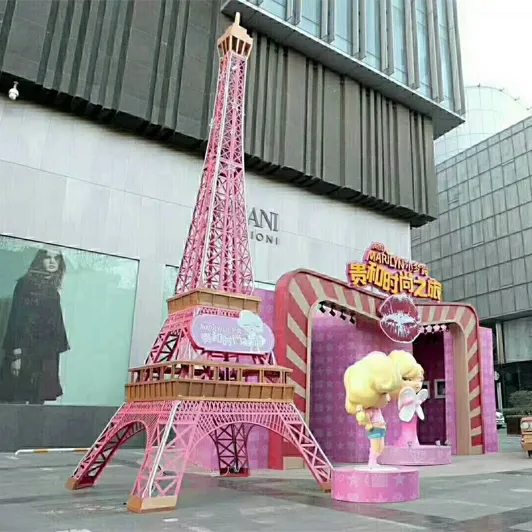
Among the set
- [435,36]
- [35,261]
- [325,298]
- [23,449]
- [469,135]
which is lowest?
[23,449]

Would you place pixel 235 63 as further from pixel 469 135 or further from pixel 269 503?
pixel 469 135

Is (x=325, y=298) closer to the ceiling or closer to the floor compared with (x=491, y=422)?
closer to the ceiling

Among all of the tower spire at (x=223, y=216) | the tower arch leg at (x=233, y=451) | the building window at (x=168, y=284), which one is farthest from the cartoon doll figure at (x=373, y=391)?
the building window at (x=168, y=284)

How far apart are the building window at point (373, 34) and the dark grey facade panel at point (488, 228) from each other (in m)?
28.5

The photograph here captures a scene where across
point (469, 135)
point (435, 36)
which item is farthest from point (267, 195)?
point (469, 135)

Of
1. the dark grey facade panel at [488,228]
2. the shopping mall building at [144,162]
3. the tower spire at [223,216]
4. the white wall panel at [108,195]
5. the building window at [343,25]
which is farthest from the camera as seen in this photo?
the dark grey facade panel at [488,228]

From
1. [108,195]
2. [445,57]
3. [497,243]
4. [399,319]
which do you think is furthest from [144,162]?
[497,243]

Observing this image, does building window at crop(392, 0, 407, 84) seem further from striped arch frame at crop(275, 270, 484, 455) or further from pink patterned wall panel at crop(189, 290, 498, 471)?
pink patterned wall panel at crop(189, 290, 498, 471)

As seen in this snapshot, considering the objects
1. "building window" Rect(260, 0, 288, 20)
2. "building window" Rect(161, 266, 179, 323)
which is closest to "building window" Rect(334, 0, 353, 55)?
"building window" Rect(260, 0, 288, 20)

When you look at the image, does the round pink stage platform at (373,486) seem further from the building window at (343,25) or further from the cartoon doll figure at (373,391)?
the building window at (343,25)

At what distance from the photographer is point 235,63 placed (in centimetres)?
1739

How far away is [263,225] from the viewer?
35188 millimetres

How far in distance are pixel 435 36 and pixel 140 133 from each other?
28178 mm

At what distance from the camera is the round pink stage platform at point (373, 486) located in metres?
10.9
